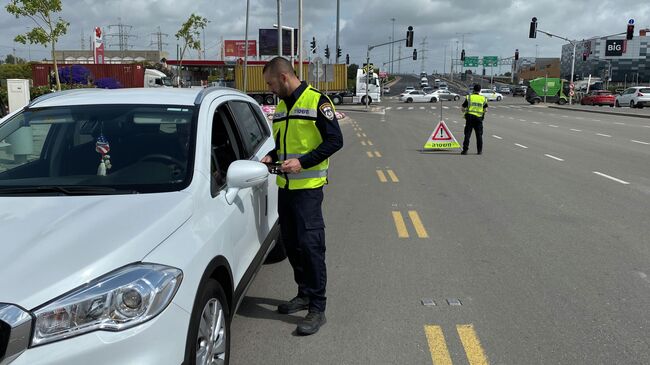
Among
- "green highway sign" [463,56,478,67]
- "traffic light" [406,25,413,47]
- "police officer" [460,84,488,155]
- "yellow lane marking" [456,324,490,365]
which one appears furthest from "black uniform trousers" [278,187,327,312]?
"green highway sign" [463,56,478,67]

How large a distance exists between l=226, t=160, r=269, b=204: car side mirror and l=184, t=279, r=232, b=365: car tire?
0.59 metres

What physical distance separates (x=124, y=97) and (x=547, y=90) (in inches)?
2486

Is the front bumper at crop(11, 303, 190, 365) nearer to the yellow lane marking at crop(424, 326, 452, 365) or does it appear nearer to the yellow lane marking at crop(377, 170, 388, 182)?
the yellow lane marking at crop(424, 326, 452, 365)

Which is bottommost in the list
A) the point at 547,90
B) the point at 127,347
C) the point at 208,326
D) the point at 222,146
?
the point at 208,326

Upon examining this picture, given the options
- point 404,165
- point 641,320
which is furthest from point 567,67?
point 641,320

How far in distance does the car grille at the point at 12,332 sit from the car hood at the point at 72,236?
0.12ft

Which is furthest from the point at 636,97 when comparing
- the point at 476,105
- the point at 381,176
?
the point at 381,176

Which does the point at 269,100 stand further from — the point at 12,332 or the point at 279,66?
the point at 12,332

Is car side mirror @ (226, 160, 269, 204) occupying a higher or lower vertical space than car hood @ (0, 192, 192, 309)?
higher

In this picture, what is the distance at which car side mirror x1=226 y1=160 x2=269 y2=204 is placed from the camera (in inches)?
129

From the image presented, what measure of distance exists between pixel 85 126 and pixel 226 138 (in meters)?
0.94

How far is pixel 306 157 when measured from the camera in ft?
12.3

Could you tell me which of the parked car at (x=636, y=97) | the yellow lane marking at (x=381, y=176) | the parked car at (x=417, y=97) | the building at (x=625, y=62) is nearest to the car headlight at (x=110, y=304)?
the yellow lane marking at (x=381, y=176)

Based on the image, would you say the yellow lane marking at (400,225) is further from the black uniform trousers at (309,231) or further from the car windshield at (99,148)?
the car windshield at (99,148)
